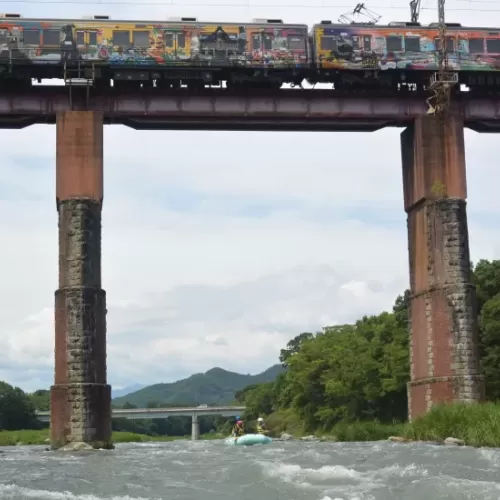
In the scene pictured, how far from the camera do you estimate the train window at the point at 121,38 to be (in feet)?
154

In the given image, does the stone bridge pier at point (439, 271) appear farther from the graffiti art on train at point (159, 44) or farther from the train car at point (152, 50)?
the graffiti art on train at point (159, 44)

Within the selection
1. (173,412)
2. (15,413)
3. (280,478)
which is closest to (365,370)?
(280,478)

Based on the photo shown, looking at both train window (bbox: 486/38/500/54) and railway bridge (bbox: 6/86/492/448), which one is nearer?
railway bridge (bbox: 6/86/492/448)

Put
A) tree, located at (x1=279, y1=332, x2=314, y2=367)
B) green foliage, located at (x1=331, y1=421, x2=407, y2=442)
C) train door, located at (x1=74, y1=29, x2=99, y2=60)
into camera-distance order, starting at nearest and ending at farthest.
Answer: green foliage, located at (x1=331, y1=421, x2=407, y2=442), train door, located at (x1=74, y1=29, x2=99, y2=60), tree, located at (x1=279, y1=332, x2=314, y2=367)

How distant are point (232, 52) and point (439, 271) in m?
13.7

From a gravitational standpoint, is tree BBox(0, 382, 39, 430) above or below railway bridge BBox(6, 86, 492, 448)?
below

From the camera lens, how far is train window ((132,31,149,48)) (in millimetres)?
47094

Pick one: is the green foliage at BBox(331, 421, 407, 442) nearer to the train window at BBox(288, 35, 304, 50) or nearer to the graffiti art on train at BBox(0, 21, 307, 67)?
the graffiti art on train at BBox(0, 21, 307, 67)

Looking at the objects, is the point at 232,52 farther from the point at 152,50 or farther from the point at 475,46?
the point at 475,46

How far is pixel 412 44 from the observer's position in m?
48.6

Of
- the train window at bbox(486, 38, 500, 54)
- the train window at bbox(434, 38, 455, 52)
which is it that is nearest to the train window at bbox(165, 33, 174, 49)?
the train window at bbox(434, 38, 455, 52)

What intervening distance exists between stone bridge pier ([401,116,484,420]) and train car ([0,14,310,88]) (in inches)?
278

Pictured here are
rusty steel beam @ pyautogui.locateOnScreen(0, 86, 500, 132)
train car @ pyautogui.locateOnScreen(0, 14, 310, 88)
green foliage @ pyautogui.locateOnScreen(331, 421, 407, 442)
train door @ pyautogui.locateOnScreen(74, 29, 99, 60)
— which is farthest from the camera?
rusty steel beam @ pyautogui.locateOnScreen(0, 86, 500, 132)

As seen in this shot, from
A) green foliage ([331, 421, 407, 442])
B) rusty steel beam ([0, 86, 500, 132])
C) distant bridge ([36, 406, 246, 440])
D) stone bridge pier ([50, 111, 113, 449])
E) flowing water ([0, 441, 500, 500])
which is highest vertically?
rusty steel beam ([0, 86, 500, 132])
